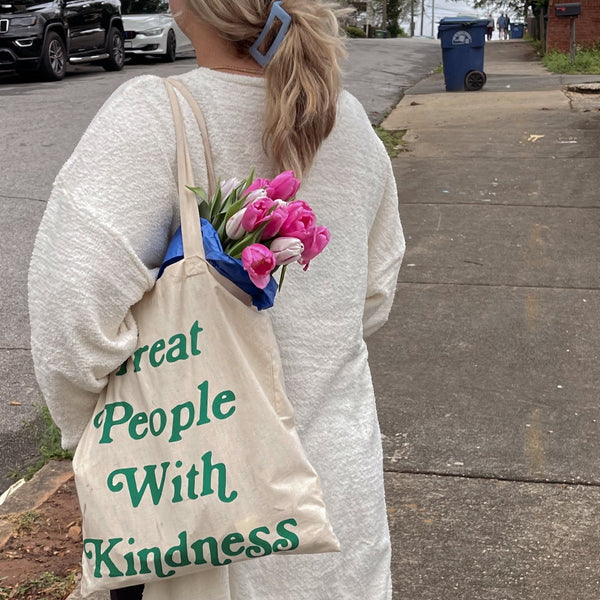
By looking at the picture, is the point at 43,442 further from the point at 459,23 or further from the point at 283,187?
the point at 459,23

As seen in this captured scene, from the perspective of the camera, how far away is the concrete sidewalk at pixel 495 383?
3232 millimetres

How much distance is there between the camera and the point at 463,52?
1534 cm

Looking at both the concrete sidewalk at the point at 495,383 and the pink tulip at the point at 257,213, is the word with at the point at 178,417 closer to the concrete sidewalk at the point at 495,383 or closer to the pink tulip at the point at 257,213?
the pink tulip at the point at 257,213

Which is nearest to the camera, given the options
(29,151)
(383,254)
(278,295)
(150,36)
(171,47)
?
(278,295)

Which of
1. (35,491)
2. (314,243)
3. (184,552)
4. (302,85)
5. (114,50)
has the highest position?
(302,85)

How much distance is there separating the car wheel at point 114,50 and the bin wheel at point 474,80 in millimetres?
5907

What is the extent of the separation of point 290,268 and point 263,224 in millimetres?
218

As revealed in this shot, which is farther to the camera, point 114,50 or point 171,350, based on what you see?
point 114,50

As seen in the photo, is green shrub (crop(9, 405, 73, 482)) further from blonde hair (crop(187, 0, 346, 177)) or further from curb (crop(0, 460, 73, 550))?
blonde hair (crop(187, 0, 346, 177))

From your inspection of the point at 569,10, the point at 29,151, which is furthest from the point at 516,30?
the point at 29,151

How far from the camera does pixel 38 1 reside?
46.3 ft

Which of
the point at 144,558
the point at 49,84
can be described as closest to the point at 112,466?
the point at 144,558

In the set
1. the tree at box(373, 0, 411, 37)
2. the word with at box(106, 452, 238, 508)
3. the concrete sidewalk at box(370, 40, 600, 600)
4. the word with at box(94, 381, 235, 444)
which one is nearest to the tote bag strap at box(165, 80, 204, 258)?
the word with at box(94, 381, 235, 444)

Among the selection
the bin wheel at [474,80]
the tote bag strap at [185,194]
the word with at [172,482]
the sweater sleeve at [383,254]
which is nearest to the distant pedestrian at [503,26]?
the bin wheel at [474,80]
